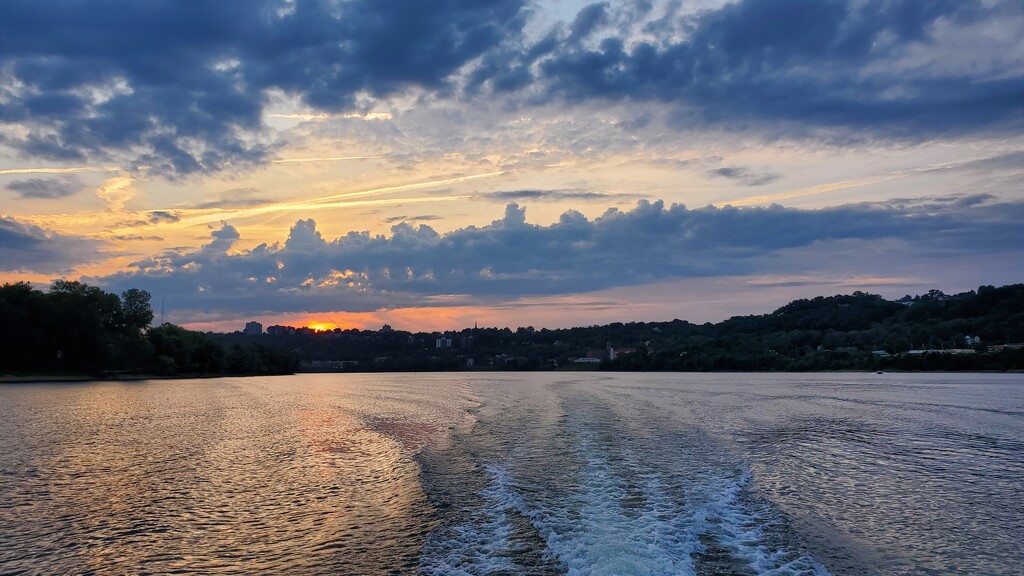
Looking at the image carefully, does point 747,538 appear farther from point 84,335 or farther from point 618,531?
point 84,335

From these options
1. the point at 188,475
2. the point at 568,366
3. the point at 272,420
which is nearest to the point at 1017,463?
the point at 188,475

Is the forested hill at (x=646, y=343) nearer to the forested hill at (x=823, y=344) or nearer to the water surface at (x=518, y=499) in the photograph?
the forested hill at (x=823, y=344)

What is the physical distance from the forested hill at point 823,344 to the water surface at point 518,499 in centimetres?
11201

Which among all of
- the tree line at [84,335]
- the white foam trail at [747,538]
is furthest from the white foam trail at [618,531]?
the tree line at [84,335]

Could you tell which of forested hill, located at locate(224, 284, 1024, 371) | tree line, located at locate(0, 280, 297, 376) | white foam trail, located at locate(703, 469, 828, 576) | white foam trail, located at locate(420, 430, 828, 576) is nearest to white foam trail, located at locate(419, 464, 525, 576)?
white foam trail, located at locate(420, 430, 828, 576)

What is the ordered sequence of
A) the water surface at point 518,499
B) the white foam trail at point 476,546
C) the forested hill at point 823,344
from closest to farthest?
the white foam trail at point 476,546
the water surface at point 518,499
the forested hill at point 823,344

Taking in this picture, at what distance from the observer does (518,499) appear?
15.7m

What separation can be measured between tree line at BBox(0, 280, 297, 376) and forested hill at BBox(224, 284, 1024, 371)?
7538 cm

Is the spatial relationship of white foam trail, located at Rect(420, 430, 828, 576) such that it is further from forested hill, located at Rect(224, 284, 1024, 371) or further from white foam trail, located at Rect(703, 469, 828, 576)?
forested hill, located at Rect(224, 284, 1024, 371)

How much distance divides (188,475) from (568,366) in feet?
542

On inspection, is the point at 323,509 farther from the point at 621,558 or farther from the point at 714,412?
the point at 714,412

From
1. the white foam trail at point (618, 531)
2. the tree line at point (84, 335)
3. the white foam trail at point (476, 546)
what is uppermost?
the tree line at point (84, 335)

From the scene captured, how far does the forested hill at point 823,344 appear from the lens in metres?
127

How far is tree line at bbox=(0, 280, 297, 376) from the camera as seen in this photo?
90.1 m
